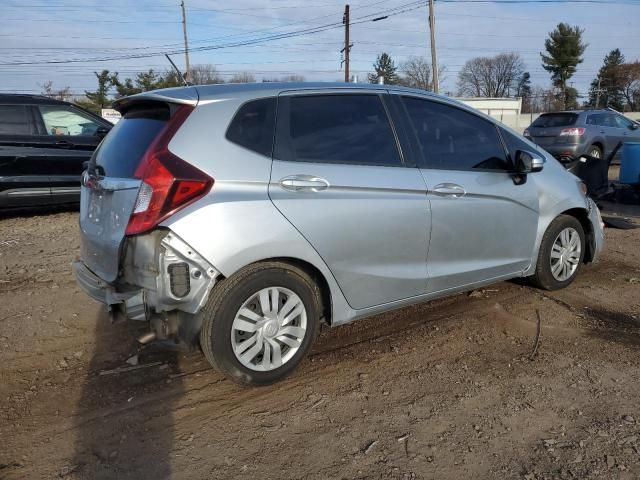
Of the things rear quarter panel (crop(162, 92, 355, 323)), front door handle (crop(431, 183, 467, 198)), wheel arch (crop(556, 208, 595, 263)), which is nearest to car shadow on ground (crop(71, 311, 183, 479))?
rear quarter panel (crop(162, 92, 355, 323))

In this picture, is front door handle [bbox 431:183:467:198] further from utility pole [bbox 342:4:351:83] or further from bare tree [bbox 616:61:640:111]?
bare tree [bbox 616:61:640:111]

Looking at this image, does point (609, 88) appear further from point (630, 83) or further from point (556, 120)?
point (556, 120)

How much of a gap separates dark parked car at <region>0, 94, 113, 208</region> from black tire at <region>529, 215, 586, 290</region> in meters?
6.64

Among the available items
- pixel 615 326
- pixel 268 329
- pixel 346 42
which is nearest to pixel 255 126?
pixel 268 329

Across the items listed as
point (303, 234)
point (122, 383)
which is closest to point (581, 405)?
point (303, 234)

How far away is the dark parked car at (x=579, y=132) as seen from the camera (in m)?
14.0

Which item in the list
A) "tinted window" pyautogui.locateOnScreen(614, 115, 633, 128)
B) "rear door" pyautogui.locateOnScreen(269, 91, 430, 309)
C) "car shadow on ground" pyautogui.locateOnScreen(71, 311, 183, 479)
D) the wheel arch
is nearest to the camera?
"car shadow on ground" pyautogui.locateOnScreen(71, 311, 183, 479)

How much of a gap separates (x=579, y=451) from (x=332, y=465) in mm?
1188

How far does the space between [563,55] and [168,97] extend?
73137mm

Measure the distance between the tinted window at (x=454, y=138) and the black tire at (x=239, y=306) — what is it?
1266 mm

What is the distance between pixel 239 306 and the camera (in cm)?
315

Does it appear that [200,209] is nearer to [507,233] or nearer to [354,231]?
[354,231]

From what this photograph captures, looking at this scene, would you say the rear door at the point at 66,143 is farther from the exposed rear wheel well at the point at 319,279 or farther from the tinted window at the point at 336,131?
the exposed rear wheel well at the point at 319,279

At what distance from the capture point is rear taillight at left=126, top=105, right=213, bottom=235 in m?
2.96
